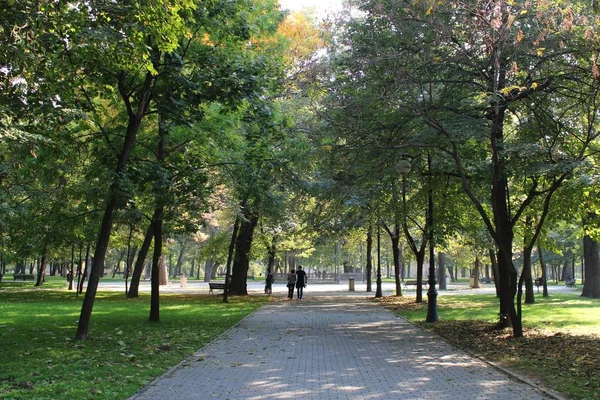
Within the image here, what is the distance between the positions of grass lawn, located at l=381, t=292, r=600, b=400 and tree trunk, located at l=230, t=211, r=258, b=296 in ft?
33.7

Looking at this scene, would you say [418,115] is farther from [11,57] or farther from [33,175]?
[33,175]

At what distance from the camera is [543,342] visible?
1077cm

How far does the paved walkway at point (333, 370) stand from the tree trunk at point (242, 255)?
12850 millimetres

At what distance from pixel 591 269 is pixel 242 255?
17.4 m

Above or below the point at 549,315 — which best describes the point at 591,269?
above

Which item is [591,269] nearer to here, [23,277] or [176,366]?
[176,366]

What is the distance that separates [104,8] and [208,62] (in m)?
3.63

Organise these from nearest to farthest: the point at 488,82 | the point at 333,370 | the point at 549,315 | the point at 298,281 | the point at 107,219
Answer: the point at 333,370 < the point at 107,219 < the point at 488,82 < the point at 549,315 < the point at 298,281

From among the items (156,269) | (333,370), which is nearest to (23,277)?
(156,269)

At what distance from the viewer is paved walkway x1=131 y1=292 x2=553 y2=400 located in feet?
21.9

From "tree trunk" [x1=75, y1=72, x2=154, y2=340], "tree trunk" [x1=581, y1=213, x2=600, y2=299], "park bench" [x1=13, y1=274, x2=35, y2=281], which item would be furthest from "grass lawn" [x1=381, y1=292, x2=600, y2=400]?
"park bench" [x1=13, y1=274, x2=35, y2=281]

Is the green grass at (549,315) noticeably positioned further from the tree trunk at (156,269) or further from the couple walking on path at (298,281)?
the tree trunk at (156,269)

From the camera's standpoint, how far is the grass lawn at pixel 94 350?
6.59 meters

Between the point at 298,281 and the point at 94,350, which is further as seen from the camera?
the point at 298,281
